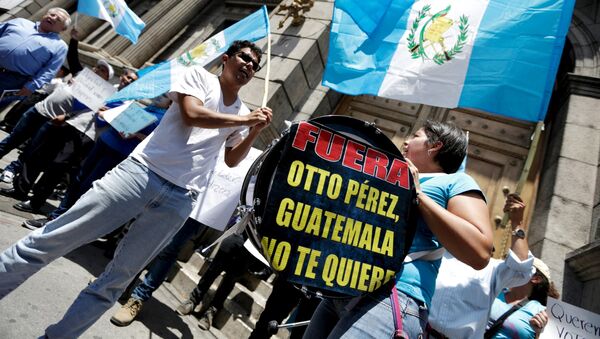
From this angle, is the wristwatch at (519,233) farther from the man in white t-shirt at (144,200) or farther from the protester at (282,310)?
the man in white t-shirt at (144,200)

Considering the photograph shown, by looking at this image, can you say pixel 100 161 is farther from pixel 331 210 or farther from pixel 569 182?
pixel 569 182

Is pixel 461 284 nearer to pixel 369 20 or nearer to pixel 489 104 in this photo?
pixel 489 104

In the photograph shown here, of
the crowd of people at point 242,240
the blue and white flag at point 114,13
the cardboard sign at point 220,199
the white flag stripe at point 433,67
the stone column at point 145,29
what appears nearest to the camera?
the crowd of people at point 242,240

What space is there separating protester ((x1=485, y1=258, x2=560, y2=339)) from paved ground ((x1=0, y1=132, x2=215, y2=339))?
2.65 m

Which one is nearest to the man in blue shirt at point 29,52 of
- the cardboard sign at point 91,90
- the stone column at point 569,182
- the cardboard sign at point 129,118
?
the cardboard sign at point 91,90

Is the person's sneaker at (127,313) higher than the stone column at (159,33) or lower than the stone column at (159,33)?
lower

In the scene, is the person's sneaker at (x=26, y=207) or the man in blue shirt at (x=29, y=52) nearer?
the person's sneaker at (x=26, y=207)

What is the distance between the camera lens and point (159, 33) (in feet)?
40.0

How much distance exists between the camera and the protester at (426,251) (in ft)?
4.62

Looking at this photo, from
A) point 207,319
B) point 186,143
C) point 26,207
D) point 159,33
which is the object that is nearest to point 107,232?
point 186,143

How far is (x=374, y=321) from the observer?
4.74 feet

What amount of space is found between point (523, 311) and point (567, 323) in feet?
1.00

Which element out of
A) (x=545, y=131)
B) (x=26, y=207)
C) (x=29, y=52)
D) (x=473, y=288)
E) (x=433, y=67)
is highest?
(x=545, y=131)

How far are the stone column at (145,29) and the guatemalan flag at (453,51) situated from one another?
10444 millimetres
